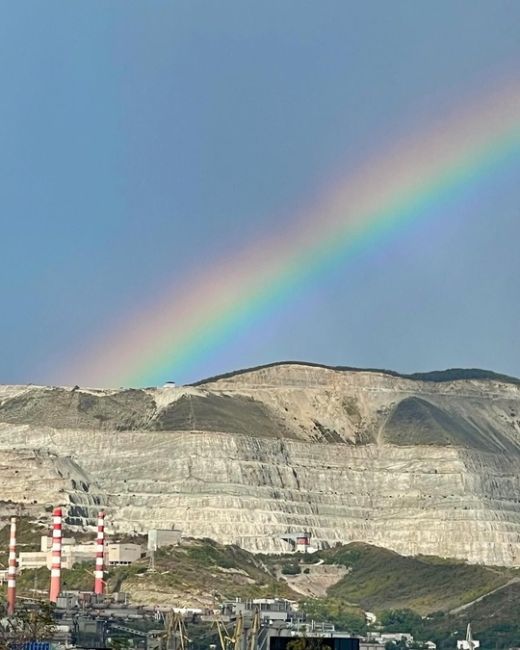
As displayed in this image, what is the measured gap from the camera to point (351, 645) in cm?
11550

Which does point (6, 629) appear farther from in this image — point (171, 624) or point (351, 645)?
point (351, 645)

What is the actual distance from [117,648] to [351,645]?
162 feet

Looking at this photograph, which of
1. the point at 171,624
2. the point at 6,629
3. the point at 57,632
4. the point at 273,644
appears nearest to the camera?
the point at 273,644

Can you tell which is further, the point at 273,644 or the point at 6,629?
the point at 6,629

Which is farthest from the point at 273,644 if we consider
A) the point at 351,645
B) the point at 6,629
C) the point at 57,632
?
the point at 57,632

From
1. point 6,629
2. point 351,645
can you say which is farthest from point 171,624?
point 6,629

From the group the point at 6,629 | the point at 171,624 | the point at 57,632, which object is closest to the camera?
the point at 171,624

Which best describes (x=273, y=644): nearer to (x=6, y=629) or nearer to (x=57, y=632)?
(x=6, y=629)

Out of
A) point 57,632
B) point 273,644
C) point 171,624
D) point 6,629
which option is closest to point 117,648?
point 6,629

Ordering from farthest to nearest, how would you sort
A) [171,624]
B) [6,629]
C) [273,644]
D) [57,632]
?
1. [57,632]
2. [6,629]
3. [171,624]
4. [273,644]

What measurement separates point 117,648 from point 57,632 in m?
26.5

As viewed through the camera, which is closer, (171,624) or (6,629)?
(171,624)

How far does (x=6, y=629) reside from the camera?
6166 inches

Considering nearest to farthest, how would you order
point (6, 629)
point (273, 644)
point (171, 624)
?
point (273, 644) → point (171, 624) → point (6, 629)
